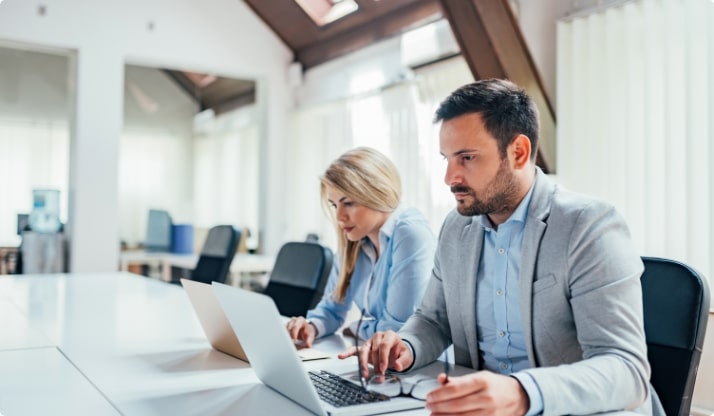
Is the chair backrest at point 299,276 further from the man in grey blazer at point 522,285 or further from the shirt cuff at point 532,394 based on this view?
the shirt cuff at point 532,394

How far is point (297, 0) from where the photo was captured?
233 inches

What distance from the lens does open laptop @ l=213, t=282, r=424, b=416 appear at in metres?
1.14

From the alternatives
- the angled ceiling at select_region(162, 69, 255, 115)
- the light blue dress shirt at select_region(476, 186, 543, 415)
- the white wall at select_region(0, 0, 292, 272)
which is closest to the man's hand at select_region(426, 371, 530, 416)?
the light blue dress shirt at select_region(476, 186, 543, 415)

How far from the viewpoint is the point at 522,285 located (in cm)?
147

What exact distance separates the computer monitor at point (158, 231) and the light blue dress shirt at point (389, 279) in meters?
4.06

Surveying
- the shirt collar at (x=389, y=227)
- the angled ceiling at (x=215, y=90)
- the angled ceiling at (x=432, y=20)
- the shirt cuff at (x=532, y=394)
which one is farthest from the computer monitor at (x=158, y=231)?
the shirt cuff at (x=532, y=394)

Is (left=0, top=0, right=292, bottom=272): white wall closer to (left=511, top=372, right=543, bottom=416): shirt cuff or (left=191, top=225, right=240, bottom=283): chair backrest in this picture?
(left=191, top=225, right=240, bottom=283): chair backrest

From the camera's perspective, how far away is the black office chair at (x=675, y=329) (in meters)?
1.40

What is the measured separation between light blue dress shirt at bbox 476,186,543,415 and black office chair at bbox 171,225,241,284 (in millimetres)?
2123

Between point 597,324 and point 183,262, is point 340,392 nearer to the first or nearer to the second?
point 597,324

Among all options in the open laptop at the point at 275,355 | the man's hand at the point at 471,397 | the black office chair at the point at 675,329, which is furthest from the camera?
the black office chair at the point at 675,329

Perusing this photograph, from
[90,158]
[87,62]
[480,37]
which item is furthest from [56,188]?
[480,37]

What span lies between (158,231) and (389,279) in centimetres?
437

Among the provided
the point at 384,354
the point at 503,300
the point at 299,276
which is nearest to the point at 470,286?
the point at 503,300
